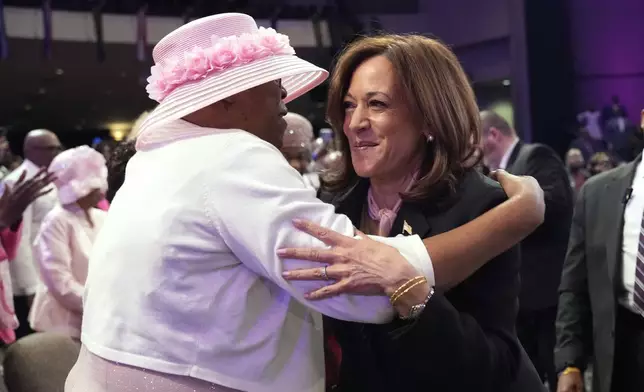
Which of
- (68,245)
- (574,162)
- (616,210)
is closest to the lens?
(616,210)

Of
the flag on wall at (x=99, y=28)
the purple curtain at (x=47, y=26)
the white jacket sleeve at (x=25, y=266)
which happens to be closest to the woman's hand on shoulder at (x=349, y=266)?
the white jacket sleeve at (x=25, y=266)

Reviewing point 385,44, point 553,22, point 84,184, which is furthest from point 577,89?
point 385,44

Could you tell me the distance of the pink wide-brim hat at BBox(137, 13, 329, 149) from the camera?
1410mm

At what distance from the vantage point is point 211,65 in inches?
57.1

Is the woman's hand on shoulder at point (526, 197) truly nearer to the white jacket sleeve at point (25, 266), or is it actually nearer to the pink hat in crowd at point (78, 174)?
the pink hat in crowd at point (78, 174)

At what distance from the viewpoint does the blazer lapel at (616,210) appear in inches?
102

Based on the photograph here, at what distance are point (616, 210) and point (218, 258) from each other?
5.77 feet

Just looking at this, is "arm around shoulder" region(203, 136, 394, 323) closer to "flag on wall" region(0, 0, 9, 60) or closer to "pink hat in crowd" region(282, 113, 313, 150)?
"pink hat in crowd" region(282, 113, 313, 150)

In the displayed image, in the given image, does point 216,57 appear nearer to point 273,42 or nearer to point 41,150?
point 273,42

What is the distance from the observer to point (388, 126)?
168 centimetres

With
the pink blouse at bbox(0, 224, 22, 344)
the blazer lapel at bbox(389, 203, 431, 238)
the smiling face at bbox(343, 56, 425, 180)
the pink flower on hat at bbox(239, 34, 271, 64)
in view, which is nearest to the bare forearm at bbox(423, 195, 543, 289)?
the blazer lapel at bbox(389, 203, 431, 238)

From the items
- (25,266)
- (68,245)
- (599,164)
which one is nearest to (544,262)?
(68,245)

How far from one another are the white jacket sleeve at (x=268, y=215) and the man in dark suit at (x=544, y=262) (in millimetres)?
3053

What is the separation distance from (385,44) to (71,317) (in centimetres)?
256
